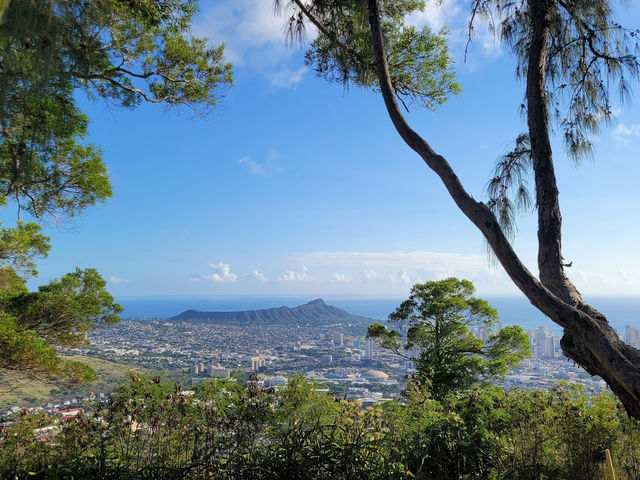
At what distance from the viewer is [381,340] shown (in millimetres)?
7305

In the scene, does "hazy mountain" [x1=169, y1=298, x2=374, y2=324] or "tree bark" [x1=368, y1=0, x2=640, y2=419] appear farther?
"hazy mountain" [x1=169, y1=298, x2=374, y2=324]

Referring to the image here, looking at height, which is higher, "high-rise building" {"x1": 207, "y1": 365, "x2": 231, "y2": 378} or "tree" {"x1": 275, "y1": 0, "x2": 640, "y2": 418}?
"tree" {"x1": 275, "y1": 0, "x2": 640, "y2": 418}

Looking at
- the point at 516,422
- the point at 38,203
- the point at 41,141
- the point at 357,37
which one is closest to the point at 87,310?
the point at 38,203

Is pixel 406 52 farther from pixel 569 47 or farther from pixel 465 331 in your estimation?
pixel 465 331

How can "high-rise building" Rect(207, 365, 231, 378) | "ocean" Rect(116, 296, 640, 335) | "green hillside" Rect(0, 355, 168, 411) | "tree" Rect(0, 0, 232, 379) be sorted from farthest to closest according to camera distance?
"ocean" Rect(116, 296, 640, 335) < "green hillside" Rect(0, 355, 168, 411) < "high-rise building" Rect(207, 365, 231, 378) < "tree" Rect(0, 0, 232, 379)

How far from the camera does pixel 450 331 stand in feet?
22.6

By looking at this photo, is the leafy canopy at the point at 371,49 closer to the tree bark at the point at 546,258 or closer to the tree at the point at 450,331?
the tree bark at the point at 546,258

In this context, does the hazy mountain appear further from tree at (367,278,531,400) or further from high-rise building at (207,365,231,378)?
high-rise building at (207,365,231,378)

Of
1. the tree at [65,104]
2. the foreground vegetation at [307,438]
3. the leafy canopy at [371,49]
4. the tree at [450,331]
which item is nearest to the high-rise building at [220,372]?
the foreground vegetation at [307,438]

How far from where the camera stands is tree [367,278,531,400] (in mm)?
6629

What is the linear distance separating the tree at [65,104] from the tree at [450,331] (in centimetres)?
494

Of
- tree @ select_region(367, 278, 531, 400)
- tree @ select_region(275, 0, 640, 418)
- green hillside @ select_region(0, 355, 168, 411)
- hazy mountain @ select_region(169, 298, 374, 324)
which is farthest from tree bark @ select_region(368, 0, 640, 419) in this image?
hazy mountain @ select_region(169, 298, 374, 324)

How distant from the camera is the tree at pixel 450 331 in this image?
6629 millimetres

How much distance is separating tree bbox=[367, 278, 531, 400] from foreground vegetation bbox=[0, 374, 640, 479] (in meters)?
4.42
